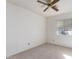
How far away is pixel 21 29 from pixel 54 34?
2773 mm

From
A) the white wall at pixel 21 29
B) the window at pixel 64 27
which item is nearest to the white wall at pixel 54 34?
the window at pixel 64 27

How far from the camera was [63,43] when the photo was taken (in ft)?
15.8

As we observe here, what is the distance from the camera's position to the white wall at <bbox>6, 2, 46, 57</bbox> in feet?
10.3

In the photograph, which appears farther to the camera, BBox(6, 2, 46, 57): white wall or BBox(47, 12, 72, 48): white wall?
BBox(47, 12, 72, 48): white wall

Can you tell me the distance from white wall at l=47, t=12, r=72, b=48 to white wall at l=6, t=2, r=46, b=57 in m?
1.08

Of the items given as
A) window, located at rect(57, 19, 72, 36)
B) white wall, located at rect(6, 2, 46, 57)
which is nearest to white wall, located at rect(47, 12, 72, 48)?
window, located at rect(57, 19, 72, 36)

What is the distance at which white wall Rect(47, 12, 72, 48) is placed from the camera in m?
4.54

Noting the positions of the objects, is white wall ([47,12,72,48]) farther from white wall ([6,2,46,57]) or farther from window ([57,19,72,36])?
white wall ([6,2,46,57])

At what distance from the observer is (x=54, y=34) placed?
17.7 ft

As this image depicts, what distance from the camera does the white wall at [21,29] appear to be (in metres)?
3.13

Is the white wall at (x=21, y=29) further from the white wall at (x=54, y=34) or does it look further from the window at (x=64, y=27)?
the window at (x=64, y=27)

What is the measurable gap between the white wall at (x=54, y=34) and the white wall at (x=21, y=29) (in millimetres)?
1076

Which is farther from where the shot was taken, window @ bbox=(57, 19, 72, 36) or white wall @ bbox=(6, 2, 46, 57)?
window @ bbox=(57, 19, 72, 36)
